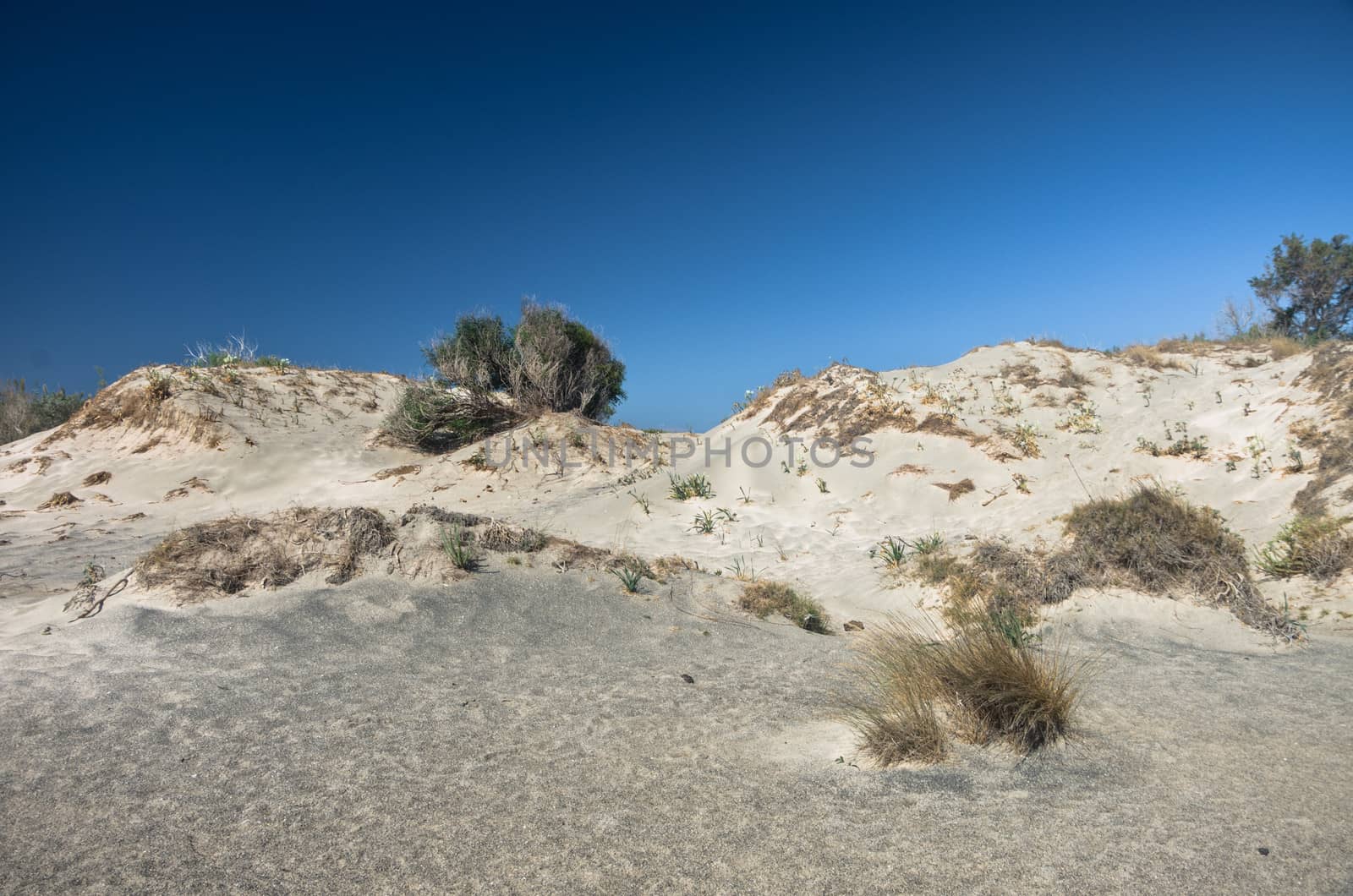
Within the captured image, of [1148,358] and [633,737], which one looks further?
[1148,358]

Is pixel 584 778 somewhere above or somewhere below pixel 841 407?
below

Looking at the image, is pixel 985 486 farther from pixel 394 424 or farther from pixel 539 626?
pixel 394 424

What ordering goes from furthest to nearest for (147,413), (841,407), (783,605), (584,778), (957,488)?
(147,413), (841,407), (957,488), (783,605), (584,778)

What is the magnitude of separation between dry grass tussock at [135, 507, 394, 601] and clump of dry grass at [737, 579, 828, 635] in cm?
351

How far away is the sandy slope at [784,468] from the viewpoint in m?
7.70

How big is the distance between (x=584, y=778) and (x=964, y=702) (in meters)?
1.88

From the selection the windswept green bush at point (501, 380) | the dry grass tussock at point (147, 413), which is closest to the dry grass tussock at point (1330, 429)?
the windswept green bush at point (501, 380)

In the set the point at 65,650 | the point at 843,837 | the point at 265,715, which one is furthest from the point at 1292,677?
the point at 65,650

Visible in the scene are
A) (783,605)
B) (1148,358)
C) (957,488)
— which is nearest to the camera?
(783,605)

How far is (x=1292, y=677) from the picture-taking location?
13.3 feet

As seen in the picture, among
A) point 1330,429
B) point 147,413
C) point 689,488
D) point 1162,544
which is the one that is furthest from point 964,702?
point 147,413

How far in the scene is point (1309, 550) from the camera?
543cm

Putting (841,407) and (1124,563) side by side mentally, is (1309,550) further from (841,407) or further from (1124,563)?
(841,407)

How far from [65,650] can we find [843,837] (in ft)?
15.6
